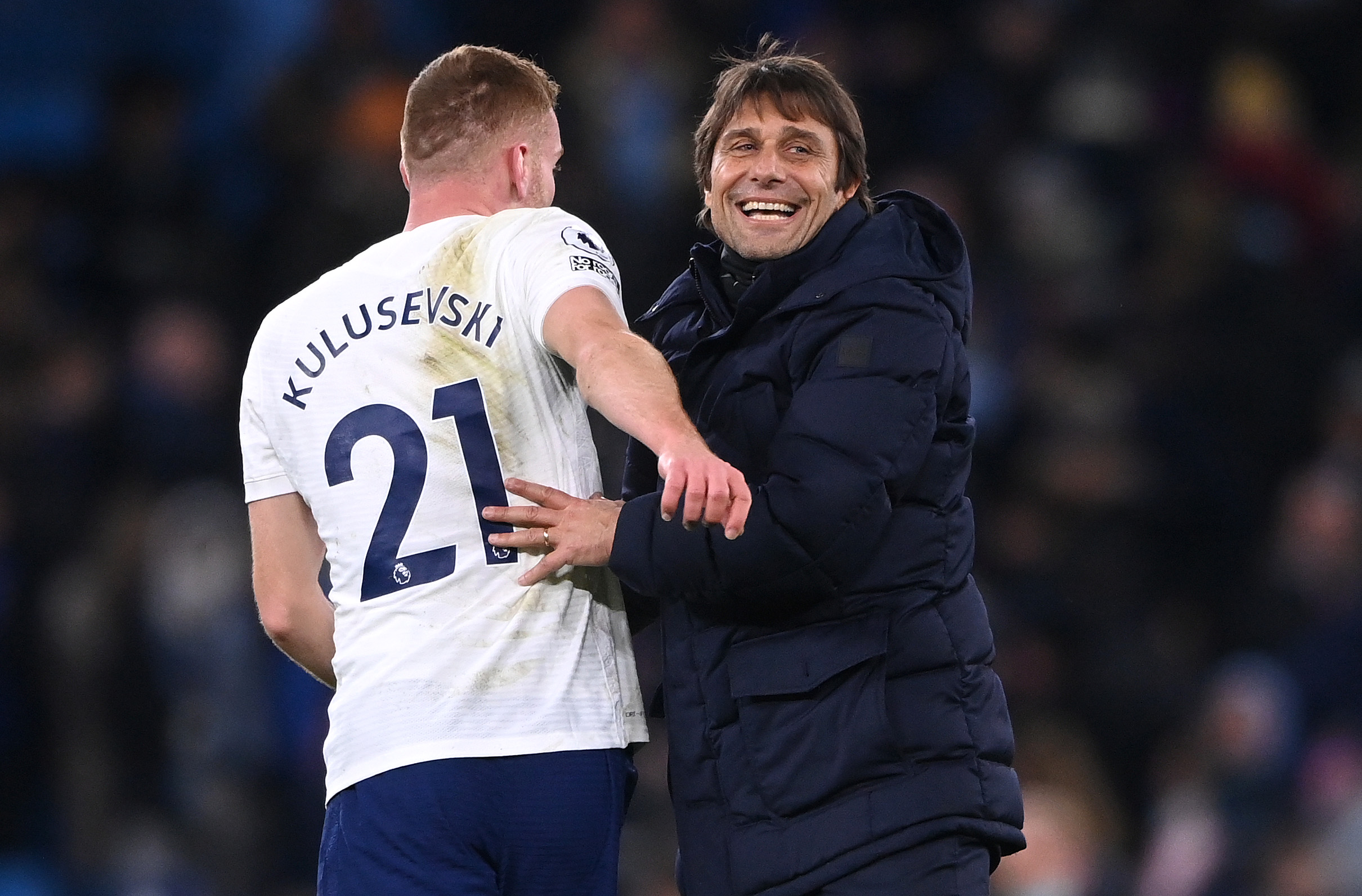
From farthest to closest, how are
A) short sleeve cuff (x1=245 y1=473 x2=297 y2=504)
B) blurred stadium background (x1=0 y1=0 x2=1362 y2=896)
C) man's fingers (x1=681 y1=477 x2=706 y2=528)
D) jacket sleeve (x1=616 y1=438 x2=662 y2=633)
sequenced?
1. blurred stadium background (x1=0 y1=0 x2=1362 y2=896)
2. jacket sleeve (x1=616 y1=438 x2=662 y2=633)
3. short sleeve cuff (x1=245 y1=473 x2=297 y2=504)
4. man's fingers (x1=681 y1=477 x2=706 y2=528)

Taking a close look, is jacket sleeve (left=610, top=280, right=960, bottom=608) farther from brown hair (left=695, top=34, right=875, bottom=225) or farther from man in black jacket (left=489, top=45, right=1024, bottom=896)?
brown hair (left=695, top=34, right=875, bottom=225)

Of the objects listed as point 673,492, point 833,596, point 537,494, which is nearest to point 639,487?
point 537,494

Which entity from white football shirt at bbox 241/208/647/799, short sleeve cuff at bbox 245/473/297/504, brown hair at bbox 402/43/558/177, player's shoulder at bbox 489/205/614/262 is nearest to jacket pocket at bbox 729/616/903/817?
white football shirt at bbox 241/208/647/799

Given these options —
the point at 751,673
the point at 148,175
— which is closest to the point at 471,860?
the point at 751,673

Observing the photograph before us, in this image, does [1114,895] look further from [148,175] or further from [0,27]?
[0,27]

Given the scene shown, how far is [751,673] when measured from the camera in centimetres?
319

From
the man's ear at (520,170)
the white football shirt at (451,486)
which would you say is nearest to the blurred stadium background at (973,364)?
the white football shirt at (451,486)

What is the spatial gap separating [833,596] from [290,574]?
1061mm

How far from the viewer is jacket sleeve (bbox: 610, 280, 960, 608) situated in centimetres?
310

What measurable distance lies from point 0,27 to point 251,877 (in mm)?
4823

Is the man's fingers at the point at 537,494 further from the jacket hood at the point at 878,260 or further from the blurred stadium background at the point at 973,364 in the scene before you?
the blurred stadium background at the point at 973,364

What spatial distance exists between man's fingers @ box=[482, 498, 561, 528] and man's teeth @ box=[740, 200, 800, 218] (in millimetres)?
732

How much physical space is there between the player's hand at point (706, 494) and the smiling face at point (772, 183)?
2.74ft

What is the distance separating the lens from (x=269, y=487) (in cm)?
346
